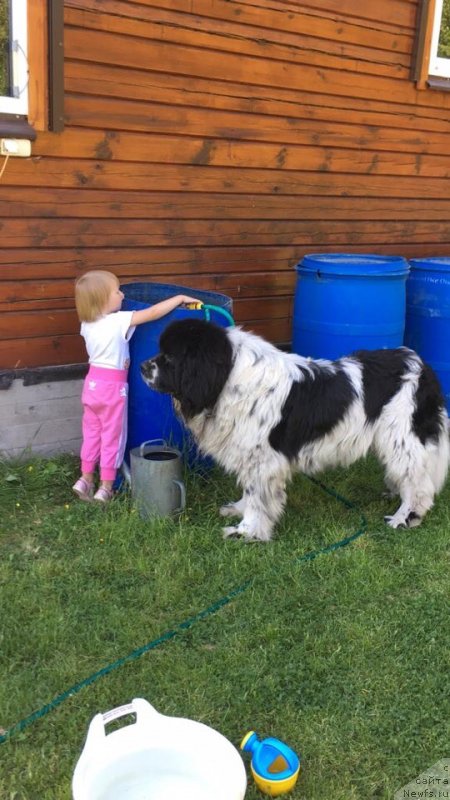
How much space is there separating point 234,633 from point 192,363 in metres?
1.30

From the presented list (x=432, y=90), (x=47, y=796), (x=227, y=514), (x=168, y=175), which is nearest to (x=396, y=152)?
(x=432, y=90)

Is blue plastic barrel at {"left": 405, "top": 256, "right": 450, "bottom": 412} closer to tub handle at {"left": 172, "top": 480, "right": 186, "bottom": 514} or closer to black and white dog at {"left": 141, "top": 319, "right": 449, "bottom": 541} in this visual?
black and white dog at {"left": 141, "top": 319, "right": 449, "bottom": 541}

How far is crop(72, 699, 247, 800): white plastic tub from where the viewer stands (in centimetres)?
203

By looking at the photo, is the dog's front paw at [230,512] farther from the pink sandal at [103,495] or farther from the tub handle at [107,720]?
the tub handle at [107,720]

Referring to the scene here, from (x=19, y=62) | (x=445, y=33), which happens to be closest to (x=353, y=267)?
(x=19, y=62)

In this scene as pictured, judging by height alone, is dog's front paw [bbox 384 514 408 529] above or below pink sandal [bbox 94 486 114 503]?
below

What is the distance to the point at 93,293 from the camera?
13.0ft

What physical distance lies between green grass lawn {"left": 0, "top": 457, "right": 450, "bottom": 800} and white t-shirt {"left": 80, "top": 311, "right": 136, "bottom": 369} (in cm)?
78

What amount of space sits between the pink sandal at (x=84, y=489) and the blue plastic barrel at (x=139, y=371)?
0.31m

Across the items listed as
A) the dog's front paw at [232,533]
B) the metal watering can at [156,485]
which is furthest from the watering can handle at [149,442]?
the dog's front paw at [232,533]

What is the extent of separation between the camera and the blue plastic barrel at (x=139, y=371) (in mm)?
4062

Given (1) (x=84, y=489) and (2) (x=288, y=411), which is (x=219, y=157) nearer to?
(2) (x=288, y=411)

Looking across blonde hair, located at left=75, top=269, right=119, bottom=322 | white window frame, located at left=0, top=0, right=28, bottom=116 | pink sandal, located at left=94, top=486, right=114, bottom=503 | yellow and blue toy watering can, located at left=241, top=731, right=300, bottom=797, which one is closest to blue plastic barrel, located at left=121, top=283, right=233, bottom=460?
blonde hair, located at left=75, top=269, right=119, bottom=322

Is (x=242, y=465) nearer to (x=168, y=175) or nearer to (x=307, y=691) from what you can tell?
(x=307, y=691)
